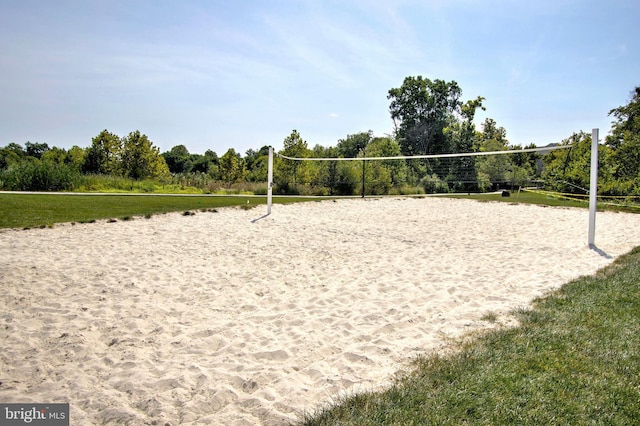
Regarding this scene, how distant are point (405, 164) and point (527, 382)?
27404 mm

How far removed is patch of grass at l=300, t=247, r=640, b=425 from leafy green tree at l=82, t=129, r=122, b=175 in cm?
2830

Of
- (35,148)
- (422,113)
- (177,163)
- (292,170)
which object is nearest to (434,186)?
(292,170)

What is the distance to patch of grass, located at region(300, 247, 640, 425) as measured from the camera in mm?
1952

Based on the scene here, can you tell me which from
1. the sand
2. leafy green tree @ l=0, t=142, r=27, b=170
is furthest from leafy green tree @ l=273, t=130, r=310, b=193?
leafy green tree @ l=0, t=142, r=27, b=170

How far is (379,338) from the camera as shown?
3027mm

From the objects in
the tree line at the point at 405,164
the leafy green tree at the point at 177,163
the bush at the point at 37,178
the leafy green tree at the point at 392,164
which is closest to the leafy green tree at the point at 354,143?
the tree line at the point at 405,164

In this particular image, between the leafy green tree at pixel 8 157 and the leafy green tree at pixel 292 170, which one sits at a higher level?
the leafy green tree at pixel 8 157

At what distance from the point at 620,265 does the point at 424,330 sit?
151 inches

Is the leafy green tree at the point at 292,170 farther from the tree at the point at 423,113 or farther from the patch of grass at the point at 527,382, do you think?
the tree at the point at 423,113

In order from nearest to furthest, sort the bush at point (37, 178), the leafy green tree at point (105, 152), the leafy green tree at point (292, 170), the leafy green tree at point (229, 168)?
the bush at point (37, 178), the leafy green tree at point (292, 170), the leafy green tree at point (105, 152), the leafy green tree at point (229, 168)

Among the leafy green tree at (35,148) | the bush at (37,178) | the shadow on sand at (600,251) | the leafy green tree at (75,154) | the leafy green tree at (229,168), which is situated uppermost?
the leafy green tree at (35,148)

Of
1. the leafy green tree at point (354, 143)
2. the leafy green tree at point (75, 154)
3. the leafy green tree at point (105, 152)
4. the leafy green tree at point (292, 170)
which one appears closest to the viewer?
the leafy green tree at point (292, 170)

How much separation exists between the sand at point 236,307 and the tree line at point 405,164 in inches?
189

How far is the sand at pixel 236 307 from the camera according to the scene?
2289mm
